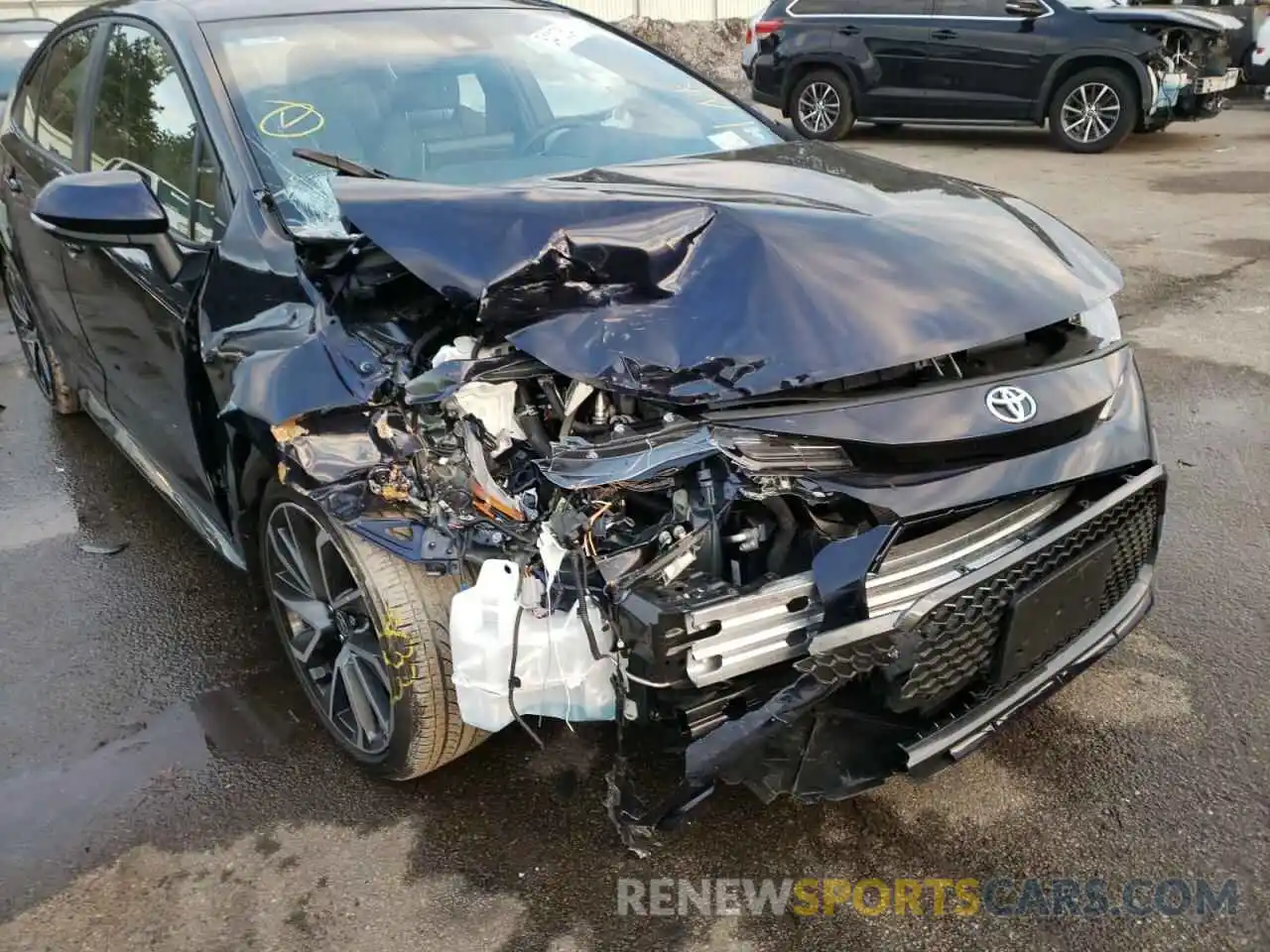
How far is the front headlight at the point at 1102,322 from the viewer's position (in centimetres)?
256

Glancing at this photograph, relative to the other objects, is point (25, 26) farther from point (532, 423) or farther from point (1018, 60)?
point (532, 423)

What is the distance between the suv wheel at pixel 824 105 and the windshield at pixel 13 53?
24.3 ft

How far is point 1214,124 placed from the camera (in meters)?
12.0

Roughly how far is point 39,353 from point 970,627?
15.8 ft

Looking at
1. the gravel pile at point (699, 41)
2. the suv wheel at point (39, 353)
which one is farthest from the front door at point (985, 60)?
the gravel pile at point (699, 41)

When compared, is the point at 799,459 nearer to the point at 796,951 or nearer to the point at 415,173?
the point at 796,951

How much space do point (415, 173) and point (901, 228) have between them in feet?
4.49

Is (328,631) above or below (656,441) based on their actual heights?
below

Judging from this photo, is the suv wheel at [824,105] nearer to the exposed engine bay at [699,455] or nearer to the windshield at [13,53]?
the windshield at [13,53]

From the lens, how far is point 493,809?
246 centimetres

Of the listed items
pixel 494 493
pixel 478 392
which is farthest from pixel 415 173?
pixel 494 493

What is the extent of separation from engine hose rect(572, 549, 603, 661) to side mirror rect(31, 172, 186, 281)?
154 centimetres

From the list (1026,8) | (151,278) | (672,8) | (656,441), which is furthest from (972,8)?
(672,8)

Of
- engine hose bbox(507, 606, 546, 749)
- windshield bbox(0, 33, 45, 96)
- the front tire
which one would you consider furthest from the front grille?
windshield bbox(0, 33, 45, 96)
